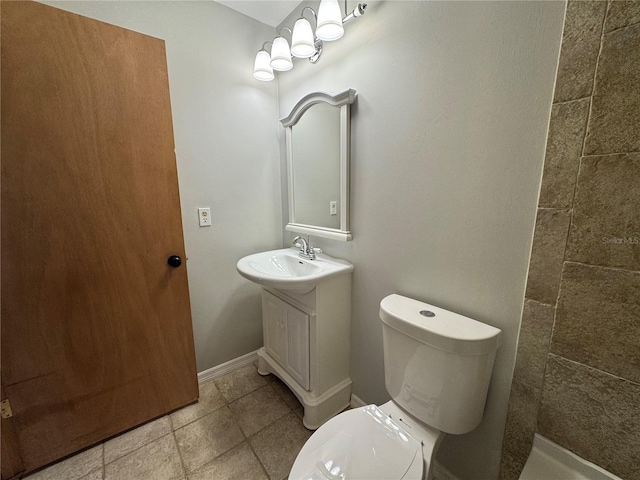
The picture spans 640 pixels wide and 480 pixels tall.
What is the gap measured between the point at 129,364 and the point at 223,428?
1.99ft

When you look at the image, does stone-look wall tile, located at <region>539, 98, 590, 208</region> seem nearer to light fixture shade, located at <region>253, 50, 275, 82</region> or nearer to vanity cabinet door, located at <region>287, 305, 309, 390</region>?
vanity cabinet door, located at <region>287, 305, 309, 390</region>

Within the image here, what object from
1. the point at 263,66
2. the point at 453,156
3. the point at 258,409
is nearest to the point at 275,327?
the point at 258,409

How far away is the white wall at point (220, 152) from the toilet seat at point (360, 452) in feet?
3.69

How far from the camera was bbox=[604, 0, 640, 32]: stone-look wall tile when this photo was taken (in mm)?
568

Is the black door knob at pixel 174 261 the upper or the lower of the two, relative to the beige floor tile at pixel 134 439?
upper

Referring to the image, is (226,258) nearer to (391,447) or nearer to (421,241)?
(421,241)

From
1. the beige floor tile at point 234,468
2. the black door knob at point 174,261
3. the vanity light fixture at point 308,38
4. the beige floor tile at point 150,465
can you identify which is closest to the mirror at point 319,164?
the vanity light fixture at point 308,38

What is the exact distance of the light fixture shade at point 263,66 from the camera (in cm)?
151

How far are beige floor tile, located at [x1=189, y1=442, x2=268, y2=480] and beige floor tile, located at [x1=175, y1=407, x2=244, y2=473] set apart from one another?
0.11 ft

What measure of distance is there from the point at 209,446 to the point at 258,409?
30cm

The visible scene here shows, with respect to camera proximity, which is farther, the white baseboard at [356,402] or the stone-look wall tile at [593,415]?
the white baseboard at [356,402]

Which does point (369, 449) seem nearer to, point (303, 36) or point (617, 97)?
point (617, 97)

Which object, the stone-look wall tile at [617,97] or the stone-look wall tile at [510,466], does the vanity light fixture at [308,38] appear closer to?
the stone-look wall tile at [617,97]

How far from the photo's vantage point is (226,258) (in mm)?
1719
